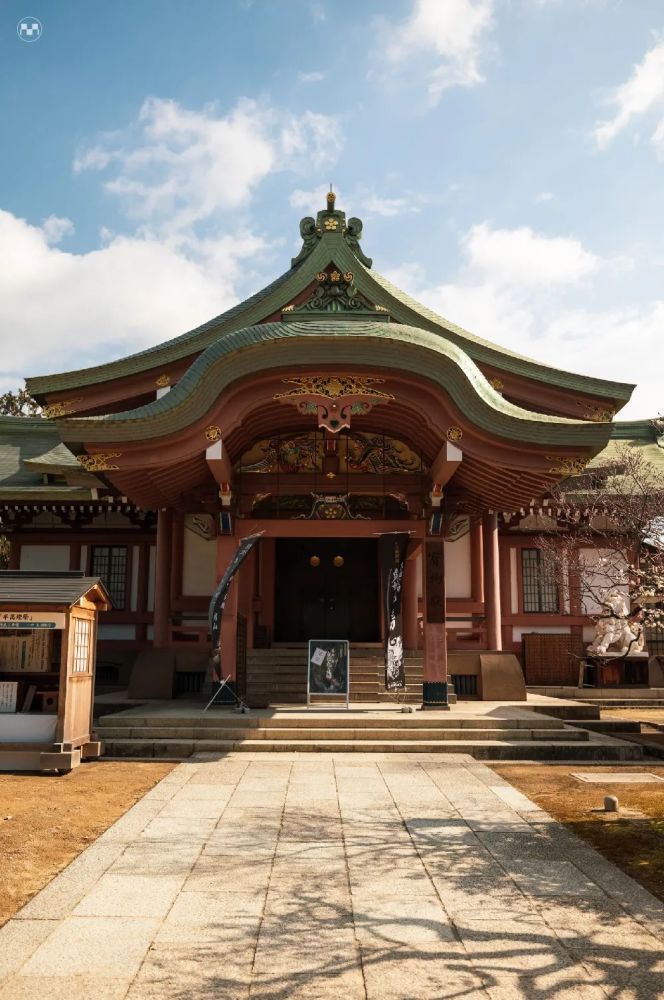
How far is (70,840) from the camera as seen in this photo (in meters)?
7.12

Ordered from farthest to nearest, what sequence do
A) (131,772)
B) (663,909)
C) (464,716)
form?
1. (464,716)
2. (131,772)
3. (663,909)

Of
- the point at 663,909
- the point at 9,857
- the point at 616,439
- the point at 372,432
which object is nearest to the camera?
the point at 663,909

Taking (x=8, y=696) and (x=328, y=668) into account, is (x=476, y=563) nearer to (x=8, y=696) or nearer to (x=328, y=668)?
(x=328, y=668)

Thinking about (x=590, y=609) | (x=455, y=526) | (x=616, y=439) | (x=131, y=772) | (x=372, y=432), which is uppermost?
(x=616, y=439)

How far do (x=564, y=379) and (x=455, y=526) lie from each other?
4.25 metres

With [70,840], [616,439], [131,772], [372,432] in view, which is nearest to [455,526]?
[372,432]

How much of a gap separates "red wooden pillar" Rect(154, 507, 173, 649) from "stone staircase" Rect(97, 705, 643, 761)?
13.9ft

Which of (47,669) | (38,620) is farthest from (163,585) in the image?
(38,620)

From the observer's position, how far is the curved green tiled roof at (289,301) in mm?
18078

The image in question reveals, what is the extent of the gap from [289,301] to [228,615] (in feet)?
24.9

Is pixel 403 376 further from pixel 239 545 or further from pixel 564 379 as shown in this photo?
pixel 564 379

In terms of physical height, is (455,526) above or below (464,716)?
above

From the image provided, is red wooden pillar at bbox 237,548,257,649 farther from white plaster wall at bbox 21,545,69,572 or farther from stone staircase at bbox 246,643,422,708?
white plaster wall at bbox 21,545,69,572

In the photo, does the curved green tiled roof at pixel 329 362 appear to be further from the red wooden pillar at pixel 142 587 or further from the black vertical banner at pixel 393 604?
the red wooden pillar at pixel 142 587
